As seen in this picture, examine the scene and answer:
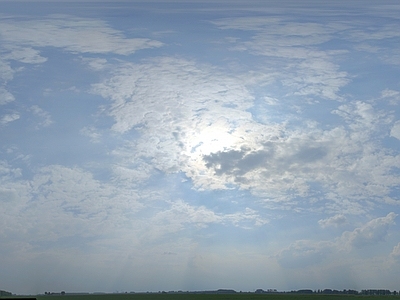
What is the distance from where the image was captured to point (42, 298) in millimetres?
132125

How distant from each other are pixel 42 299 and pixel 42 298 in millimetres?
3340

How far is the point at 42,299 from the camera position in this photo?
423 feet

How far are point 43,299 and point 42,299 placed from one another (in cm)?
32

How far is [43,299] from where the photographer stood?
129 metres

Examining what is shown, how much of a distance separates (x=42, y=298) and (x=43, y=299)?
3558 millimetres
